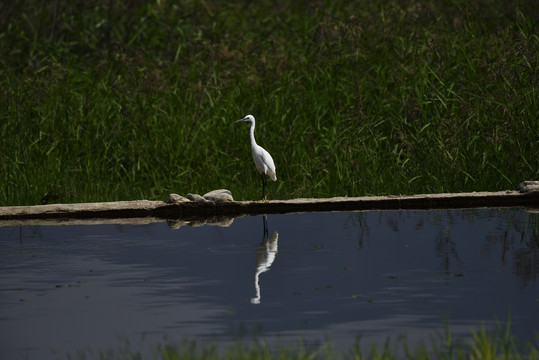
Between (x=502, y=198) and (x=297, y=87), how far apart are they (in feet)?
13.8

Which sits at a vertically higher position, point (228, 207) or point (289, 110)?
point (289, 110)

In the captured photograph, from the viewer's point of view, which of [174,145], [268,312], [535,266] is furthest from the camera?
[174,145]

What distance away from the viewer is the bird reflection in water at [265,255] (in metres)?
7.07

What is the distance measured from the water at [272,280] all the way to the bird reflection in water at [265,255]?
0.05 ft

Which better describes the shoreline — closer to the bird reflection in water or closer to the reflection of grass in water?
the bird reflection in water

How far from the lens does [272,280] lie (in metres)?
7.22

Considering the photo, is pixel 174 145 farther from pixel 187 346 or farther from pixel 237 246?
pixel 187 346

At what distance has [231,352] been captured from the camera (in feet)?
15.8

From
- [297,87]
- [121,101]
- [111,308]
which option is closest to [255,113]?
[297,87]

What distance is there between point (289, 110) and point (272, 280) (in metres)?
6.80

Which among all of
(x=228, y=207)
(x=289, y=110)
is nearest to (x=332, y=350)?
(x=228, y=207)

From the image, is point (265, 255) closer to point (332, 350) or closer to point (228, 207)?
point (228, 207)

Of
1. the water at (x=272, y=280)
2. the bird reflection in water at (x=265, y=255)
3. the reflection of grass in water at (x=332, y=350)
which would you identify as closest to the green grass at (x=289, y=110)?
the water at (x=272, y=280)

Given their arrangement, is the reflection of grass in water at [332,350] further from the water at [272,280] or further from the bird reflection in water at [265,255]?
the bird reflection in water at [265,255]
